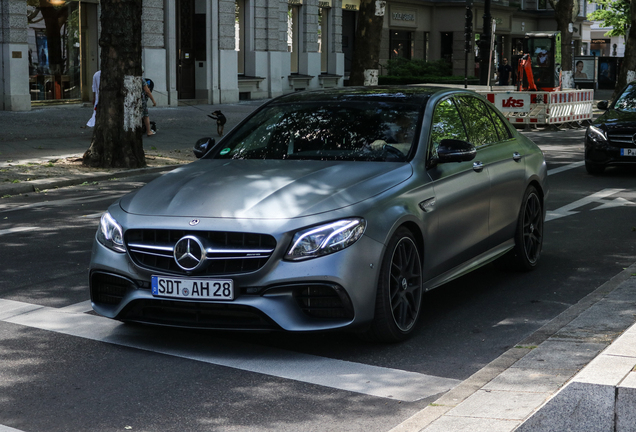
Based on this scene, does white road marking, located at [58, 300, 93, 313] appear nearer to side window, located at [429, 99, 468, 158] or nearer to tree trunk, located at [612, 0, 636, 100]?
side window, located at [429, 99, 468, 158]

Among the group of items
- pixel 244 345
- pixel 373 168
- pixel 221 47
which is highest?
pixel 221 47

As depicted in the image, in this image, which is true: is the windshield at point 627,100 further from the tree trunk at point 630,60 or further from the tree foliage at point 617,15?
the tree foliage at point 617,15

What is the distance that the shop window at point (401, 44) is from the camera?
53.0 meters

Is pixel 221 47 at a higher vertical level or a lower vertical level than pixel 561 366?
higher

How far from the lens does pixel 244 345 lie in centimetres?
551

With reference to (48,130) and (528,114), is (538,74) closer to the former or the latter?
(528,114)

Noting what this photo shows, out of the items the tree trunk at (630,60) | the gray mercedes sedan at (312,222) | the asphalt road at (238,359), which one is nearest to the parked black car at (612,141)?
the asphalt road at (238,359)

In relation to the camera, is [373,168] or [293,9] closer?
[373,168]

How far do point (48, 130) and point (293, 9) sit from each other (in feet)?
60.2

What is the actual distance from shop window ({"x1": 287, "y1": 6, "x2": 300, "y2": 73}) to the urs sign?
522 inches

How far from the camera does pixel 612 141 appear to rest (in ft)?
47.8

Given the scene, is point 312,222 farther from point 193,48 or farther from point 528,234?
point 193,48

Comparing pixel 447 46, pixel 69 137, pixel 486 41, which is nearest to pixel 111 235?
pixel 69 137

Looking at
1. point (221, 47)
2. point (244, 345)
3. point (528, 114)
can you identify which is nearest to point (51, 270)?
point (244, 345)
